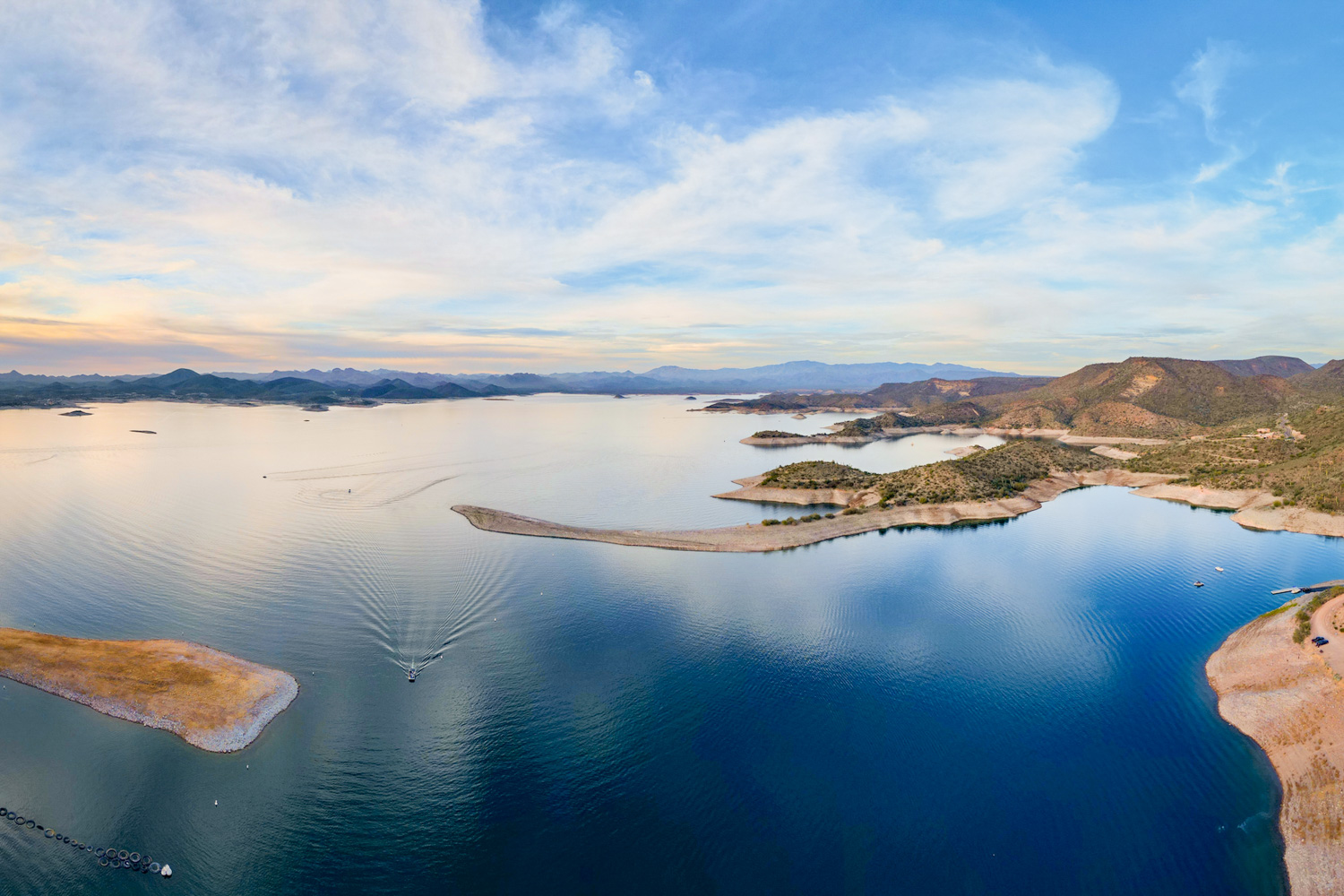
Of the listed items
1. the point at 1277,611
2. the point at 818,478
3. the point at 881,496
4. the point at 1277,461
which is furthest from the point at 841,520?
the point at 1277,461

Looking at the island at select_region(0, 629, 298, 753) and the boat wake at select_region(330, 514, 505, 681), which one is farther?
the boat wake at select_region(330, 514, 505, 681)

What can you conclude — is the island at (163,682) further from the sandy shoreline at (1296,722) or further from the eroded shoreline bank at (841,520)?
the sandy shoreline at (1296,722)

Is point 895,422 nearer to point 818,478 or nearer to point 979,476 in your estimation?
point 979,476

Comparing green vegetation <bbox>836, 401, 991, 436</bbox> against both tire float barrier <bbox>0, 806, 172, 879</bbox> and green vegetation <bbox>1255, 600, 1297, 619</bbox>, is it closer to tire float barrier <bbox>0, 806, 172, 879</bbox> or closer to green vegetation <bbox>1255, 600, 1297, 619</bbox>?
green vegetation <bbox>1255, 600, 1297, 619</bbox>

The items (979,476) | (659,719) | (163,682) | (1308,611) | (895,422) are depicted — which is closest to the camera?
(659,719)

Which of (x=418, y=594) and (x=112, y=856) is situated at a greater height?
(x=418, y=594)

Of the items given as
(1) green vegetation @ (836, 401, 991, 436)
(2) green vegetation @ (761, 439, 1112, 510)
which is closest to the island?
(2) green vegetation @ (761, 439, 1112, 510)
